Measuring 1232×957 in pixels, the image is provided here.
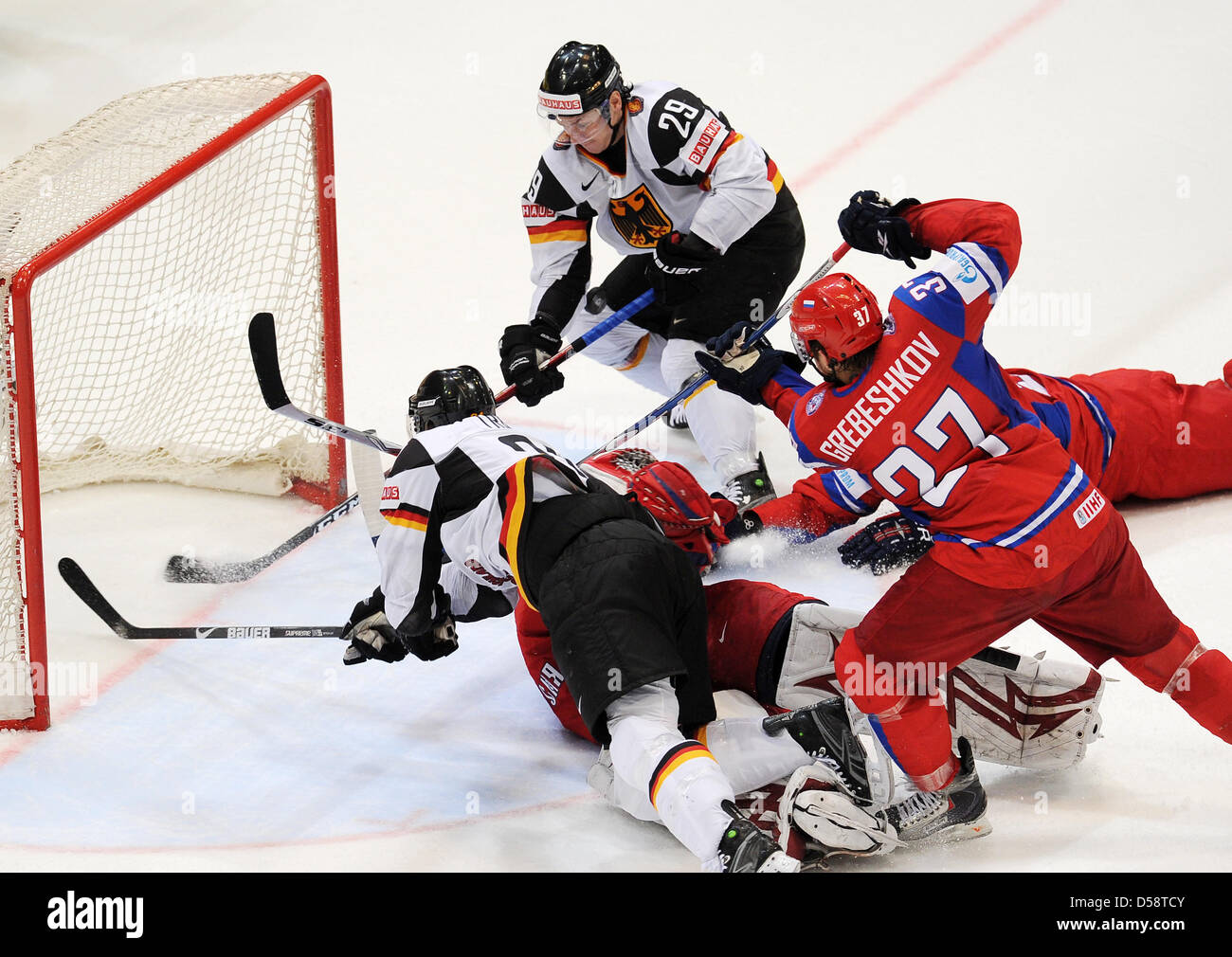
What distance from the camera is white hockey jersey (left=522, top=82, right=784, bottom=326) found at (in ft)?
12.5

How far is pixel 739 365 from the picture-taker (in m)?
3.31

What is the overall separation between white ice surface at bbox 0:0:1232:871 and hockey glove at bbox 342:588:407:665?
20cm

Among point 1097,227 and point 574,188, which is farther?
point 1097,227

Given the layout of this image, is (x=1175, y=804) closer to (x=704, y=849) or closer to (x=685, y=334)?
(x=704, y=849)

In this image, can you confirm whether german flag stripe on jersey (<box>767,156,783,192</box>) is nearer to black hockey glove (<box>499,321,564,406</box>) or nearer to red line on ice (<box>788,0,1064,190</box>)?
black hockey glove (<box>499,321,564,406</box>)

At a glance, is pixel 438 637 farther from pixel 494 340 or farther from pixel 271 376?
pixel 494 340

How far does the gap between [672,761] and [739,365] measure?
3.67 feet

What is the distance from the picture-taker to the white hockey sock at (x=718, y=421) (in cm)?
398

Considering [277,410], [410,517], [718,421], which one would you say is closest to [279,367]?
[277,410]

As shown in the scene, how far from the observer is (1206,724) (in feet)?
8.87

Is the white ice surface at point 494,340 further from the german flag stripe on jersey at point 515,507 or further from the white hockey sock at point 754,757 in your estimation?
the german flag stripe on jersey at point 515,507

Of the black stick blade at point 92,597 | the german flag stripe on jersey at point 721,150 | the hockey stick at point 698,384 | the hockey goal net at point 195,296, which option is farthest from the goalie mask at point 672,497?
the black stick blade at point 92,597
